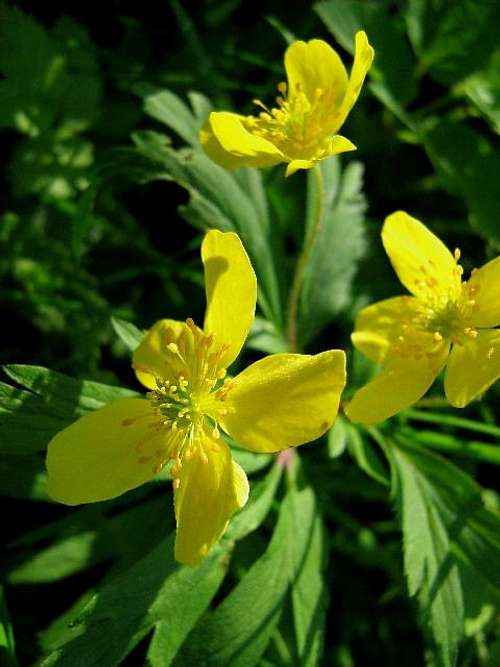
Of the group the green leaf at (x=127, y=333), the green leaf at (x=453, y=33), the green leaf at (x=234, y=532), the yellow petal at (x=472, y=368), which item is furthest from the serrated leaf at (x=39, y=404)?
the green leaf at (x=453, y=33)

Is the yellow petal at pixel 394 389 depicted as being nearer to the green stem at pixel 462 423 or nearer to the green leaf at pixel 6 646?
the green stem at pixel 462 423

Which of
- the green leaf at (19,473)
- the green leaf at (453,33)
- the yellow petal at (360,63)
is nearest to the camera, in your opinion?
the yellow petal at (360,63)

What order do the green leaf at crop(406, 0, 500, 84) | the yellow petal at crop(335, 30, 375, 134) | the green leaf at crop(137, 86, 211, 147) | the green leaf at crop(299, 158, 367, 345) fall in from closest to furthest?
the yellow petal at crop(335, 30, 375, 134), the green leaf at crop(137, 86, 211, 147), the green leaf at crop(299, 158, 367, 345), the green leaf at crop(406, 0, 500, 84)

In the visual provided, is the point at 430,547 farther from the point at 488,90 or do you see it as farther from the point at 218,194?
the point at 488,90

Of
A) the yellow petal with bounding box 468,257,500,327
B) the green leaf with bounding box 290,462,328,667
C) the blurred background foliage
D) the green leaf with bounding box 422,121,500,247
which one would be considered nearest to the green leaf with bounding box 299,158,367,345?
the blurred background foliage

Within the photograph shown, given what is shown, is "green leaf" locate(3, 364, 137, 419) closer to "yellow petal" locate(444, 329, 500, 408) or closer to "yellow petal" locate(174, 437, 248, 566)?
"yellow petal" locate(174, 437, 248, 566)

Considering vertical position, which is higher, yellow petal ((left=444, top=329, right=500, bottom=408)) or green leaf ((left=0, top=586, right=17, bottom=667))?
yellow petal ((left=444, top=329, right=500, bottom=408))

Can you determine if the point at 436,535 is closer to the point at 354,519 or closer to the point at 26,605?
the point at 354,519
